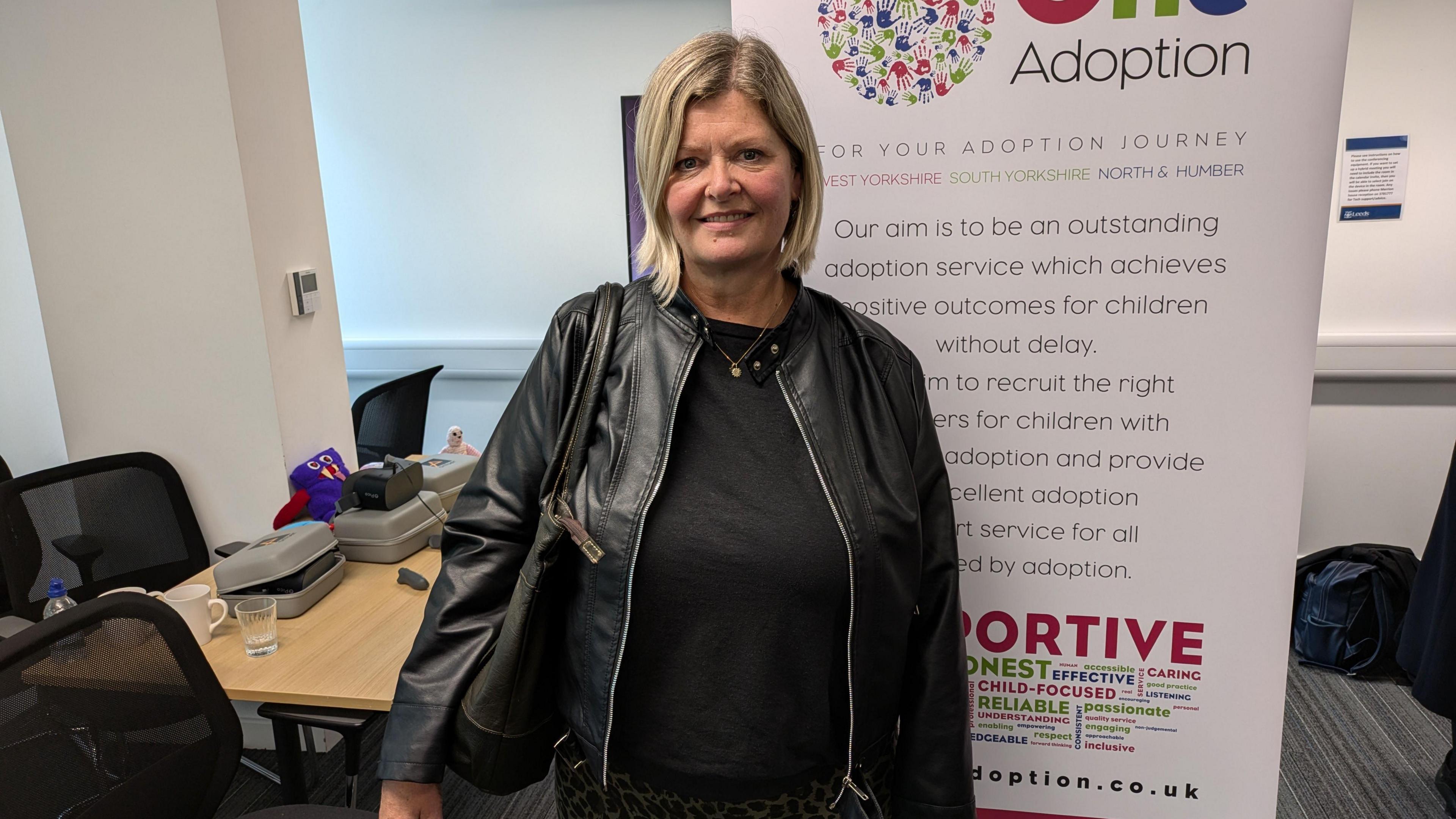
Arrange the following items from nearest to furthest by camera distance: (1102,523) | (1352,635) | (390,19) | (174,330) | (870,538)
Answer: (870,538) → (1102,523) → (174,330) → (1352,635) → (390,19)

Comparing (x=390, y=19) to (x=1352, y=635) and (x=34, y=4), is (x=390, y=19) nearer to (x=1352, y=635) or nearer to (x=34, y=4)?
(x=34, y=4)

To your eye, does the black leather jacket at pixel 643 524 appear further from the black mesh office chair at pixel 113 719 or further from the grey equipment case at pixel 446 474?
the grey equipment case at pixel 446 474

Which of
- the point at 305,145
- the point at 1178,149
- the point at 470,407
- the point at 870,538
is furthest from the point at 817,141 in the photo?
the point at 470,407

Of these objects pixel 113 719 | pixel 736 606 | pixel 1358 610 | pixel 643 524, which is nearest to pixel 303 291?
pixel 113 719

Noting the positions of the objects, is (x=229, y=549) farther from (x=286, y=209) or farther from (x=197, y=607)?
(x=286, y=209)

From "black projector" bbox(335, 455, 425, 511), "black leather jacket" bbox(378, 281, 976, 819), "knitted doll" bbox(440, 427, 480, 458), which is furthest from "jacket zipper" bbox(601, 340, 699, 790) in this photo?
"knitted doll" bbox(440, 427, 480, 458)

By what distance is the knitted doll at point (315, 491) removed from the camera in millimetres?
2424

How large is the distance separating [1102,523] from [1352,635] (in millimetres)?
2353

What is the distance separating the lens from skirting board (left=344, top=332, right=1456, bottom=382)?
3355 millimetres

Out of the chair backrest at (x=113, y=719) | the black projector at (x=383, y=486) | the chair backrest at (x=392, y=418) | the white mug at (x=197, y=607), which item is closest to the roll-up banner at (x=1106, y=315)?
the chair backrest at (x=113, y=719)

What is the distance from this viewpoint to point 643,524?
1067 mm

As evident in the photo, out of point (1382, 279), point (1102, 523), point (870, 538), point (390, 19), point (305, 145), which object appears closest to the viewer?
point (870, 538)

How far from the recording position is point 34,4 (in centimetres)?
232

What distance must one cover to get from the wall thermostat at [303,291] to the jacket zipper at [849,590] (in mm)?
1987
